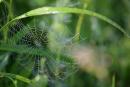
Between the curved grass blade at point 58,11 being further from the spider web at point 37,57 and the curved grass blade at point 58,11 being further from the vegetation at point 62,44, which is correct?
the spider web at point 37,57

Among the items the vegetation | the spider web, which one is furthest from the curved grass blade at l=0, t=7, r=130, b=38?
the spider web

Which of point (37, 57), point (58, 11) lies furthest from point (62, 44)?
point (58, 11)

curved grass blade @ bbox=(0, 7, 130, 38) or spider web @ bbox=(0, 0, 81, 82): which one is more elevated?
curved grass blade @ bbox=(0, 7, 130, 38)

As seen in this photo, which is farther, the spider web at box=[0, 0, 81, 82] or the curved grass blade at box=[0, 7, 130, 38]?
the spider web at box=[0, 0, 81, 82]

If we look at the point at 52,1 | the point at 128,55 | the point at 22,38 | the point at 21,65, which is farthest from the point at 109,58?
the point at 22,38

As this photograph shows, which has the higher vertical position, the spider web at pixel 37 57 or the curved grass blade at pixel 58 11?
the curved grass blade at pixel 58 11

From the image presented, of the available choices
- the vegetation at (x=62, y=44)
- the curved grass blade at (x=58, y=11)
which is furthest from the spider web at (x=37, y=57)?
the curved grass blade at (x=58, y=11)

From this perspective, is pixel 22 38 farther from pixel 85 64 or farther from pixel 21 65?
pixel 85 64

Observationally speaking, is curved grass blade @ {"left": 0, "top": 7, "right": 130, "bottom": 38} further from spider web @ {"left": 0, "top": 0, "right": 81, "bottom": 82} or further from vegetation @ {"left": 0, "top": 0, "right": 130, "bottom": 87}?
spider web @ {"left": 0, "top": 0, "right": 81, "bottom": 82}
